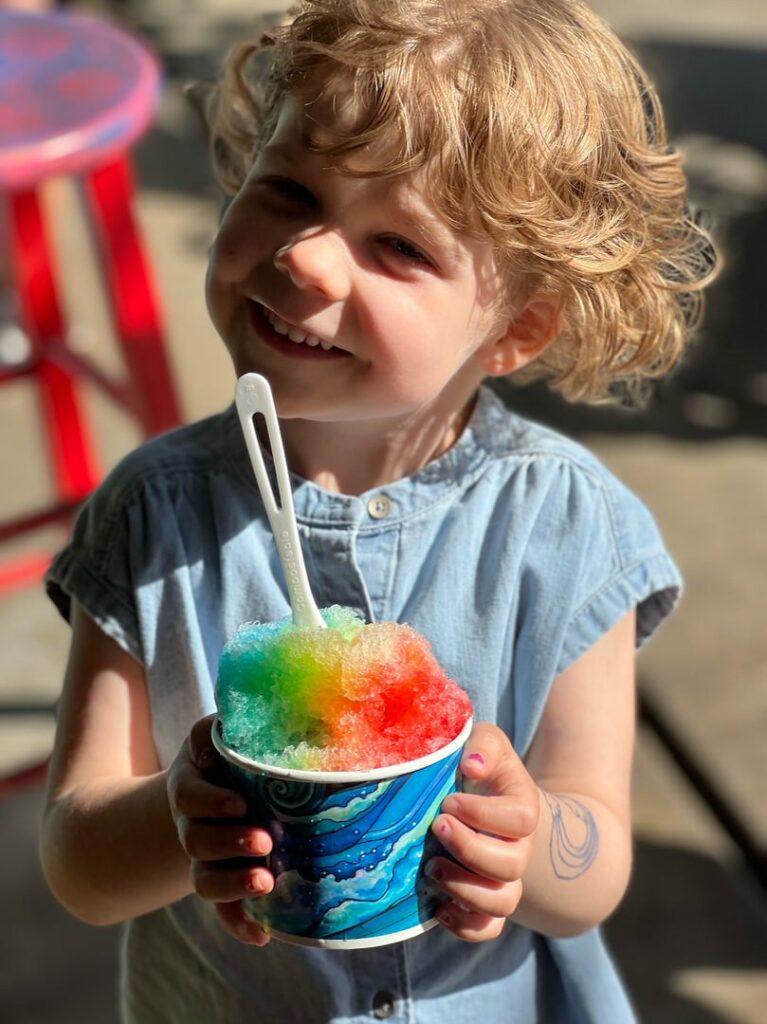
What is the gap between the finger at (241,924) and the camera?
41.4 inches

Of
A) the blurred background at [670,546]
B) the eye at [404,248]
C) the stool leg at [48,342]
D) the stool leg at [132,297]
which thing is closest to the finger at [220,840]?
the eye at [404,248]

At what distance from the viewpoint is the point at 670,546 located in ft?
10.2

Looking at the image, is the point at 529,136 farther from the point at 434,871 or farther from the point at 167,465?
the point at 434,871

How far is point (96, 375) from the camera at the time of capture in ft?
7.91

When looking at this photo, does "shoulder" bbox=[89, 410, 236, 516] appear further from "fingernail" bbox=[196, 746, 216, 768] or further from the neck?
"fingernail" bbox=[196, 746, 216, 768]

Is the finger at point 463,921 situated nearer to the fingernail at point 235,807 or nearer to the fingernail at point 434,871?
the fingernail at point 434,871

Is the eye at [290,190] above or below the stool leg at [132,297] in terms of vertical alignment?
above

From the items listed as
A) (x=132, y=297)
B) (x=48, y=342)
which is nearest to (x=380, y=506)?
(x=132, y=297)

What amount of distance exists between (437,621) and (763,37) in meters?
4.86

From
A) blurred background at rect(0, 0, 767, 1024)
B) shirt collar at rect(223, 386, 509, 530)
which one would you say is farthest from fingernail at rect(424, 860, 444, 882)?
blurred background at rect(0, 0, 767, 1024)

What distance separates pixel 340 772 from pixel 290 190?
49 centimetres

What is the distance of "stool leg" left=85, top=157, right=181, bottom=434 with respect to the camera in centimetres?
228

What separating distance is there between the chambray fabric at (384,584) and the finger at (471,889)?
20cm

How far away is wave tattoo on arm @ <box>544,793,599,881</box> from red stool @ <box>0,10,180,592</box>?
49.6 inches
